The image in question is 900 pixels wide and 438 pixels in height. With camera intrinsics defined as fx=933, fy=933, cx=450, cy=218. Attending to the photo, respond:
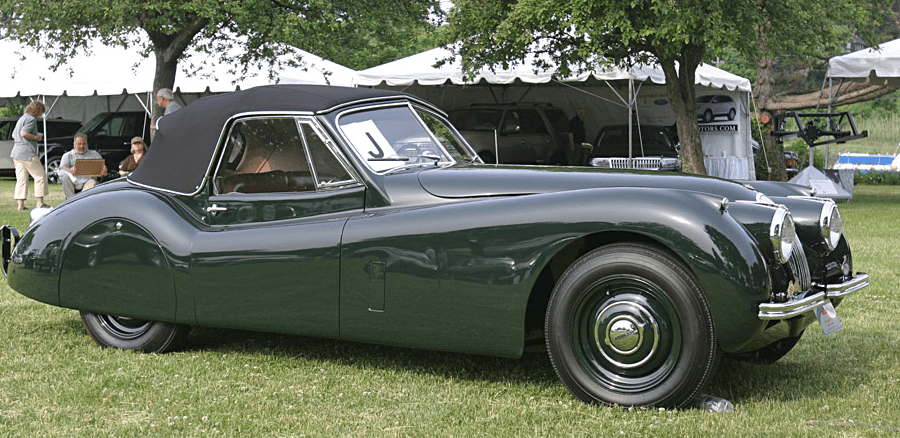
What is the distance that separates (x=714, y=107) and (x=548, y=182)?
16.3 m

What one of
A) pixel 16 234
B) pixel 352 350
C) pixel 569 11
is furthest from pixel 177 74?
pixel 352 350

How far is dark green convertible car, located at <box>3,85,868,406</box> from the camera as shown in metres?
3.88

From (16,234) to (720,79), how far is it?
15.5 meters

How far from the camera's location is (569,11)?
581 inches

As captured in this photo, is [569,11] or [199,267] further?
[569,11]

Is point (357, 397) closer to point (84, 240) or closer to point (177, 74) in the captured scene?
point (84, 240)

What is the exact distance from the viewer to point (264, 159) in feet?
16.6

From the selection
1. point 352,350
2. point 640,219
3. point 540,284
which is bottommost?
point 352,350

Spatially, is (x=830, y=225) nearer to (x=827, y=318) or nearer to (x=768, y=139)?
(x=827, y=318)

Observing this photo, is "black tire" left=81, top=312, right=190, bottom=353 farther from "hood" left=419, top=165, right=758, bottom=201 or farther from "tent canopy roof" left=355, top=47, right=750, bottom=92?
"tent canopy roof" left=355, top=47, right=750, bottom=92

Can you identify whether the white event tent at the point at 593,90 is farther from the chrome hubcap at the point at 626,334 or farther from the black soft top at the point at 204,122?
the chrome hubcap at the point at 626,334

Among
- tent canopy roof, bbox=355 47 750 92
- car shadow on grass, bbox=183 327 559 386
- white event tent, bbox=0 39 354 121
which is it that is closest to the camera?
car shadow on grass, bbox=183 327 559 386

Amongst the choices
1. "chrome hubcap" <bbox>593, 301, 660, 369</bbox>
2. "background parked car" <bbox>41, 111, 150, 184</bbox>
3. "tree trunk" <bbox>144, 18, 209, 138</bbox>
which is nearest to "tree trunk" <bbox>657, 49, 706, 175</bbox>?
"tree trunk" <bbox>144, 18, 209, 138</bbox>

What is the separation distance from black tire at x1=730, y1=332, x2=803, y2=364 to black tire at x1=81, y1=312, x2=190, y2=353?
3.07 m
